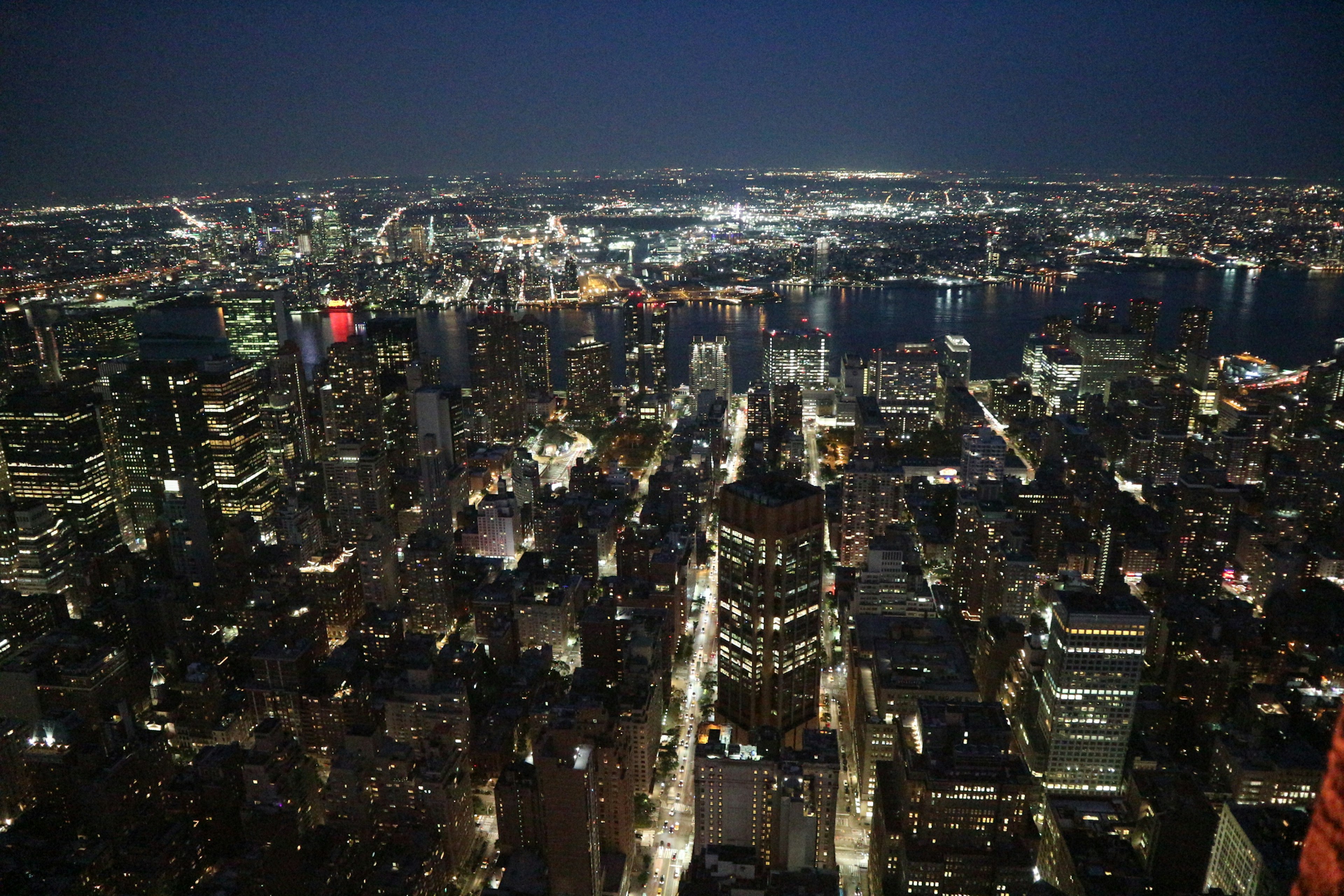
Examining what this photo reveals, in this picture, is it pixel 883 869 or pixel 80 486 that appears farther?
pixel 80 486

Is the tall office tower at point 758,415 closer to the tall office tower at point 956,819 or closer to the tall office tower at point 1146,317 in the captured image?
the tall office tower at point 1146,317

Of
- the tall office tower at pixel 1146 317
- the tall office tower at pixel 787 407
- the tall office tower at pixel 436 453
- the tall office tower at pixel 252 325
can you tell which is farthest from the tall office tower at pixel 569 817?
the tall office tower at pixel 1146 317

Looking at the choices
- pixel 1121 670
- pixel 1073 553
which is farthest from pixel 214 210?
pixel 1121 670

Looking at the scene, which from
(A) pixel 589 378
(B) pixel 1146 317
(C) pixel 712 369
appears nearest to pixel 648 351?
(C) pixel 712 369

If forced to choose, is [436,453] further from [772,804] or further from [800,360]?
[800,360]

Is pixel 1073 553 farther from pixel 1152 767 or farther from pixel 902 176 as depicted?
pixel 902 176

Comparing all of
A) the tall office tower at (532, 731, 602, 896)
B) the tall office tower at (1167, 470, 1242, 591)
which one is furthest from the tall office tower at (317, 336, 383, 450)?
the tall office tower at (1167, 470, 1242, 591)
